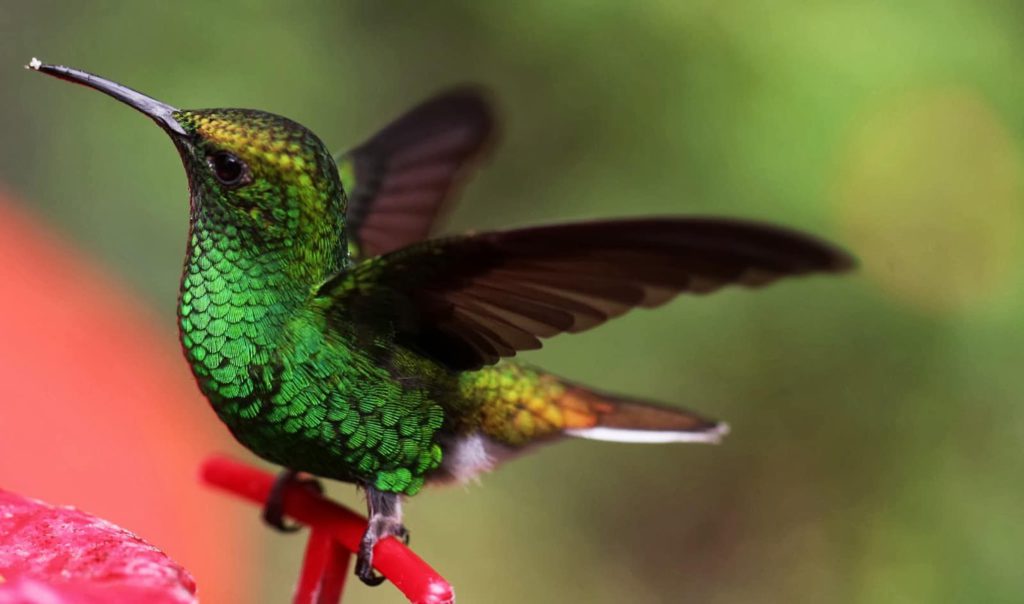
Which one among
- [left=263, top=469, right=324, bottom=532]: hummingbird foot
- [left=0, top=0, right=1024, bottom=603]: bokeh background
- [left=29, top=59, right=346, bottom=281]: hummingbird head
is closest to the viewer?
[left=29, top=59, right=346, bottom=281]: hummingbird head

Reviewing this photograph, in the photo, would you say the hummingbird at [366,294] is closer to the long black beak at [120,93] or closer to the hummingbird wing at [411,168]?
the long black beak at [120,93]

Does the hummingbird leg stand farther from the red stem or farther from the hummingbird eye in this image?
the hummingbird eye

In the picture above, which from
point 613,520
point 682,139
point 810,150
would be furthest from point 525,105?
point 613,520

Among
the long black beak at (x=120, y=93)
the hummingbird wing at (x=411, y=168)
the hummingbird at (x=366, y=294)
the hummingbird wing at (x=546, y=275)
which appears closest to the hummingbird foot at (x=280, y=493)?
the hummingbird at (x=366, y=294)

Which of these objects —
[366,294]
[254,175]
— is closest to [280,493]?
[366,294]

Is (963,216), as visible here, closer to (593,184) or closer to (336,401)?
(593,184)

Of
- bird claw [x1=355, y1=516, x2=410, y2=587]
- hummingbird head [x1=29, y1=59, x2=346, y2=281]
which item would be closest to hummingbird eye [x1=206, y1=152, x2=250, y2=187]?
hummingbird head [x1=29, y1=59, x2=346, y2=281]
